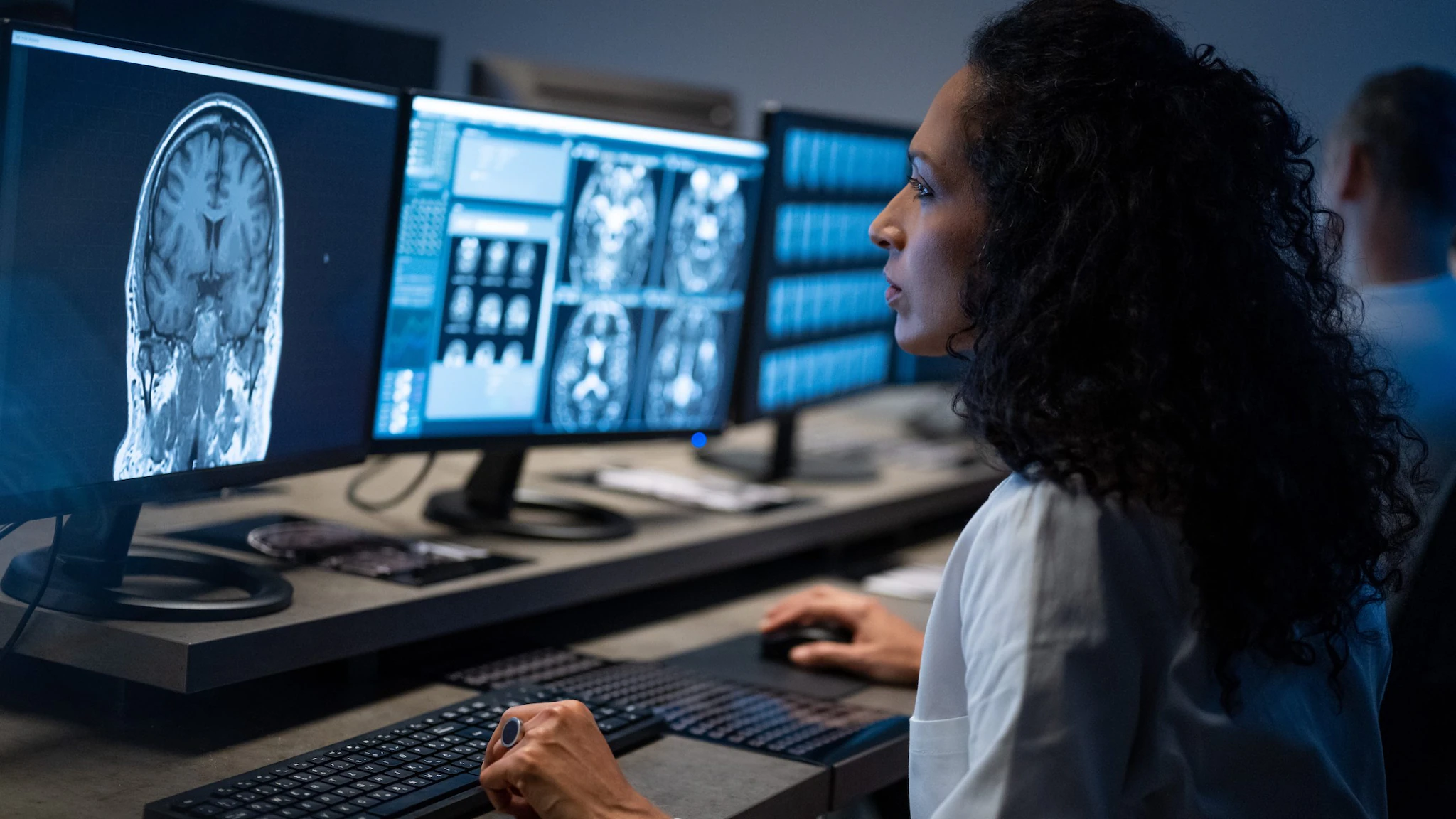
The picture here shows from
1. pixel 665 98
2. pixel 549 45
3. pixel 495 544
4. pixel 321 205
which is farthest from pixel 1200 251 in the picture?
pixel 549 45

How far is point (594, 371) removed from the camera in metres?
1.75

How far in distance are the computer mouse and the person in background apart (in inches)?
45.3

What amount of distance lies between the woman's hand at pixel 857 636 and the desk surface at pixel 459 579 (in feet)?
0.50

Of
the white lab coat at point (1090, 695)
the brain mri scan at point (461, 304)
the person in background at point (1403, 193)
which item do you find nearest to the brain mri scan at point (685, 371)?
the brain mri scan at point (461, 304)

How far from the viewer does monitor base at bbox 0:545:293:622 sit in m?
1.17

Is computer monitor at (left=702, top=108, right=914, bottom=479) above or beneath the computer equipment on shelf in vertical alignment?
beneath

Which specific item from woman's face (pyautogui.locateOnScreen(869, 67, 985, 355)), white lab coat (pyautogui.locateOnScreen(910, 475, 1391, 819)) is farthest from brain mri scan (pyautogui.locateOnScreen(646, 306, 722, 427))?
white lab coat (pyautogui.locateOnScreen(910, 475, 1391, 819))

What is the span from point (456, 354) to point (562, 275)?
18cm

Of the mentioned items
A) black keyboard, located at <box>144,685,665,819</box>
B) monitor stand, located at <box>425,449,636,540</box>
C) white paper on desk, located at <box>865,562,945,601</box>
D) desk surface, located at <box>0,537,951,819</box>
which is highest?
monitor stand, located at <box>425,449,636,540</box>

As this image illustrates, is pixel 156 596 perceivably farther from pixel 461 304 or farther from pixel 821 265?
pixel 821 265

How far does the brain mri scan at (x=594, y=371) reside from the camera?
67.4 inches

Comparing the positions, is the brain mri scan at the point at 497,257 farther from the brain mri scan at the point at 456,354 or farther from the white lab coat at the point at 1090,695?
the white lab coat at the point at 1090,695

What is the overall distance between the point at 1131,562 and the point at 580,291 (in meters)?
0.96

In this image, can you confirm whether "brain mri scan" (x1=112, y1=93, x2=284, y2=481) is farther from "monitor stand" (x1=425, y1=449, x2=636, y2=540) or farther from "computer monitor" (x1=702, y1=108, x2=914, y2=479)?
"computer monitor" (x1=702, y1=108, x2=914, y2=479)
